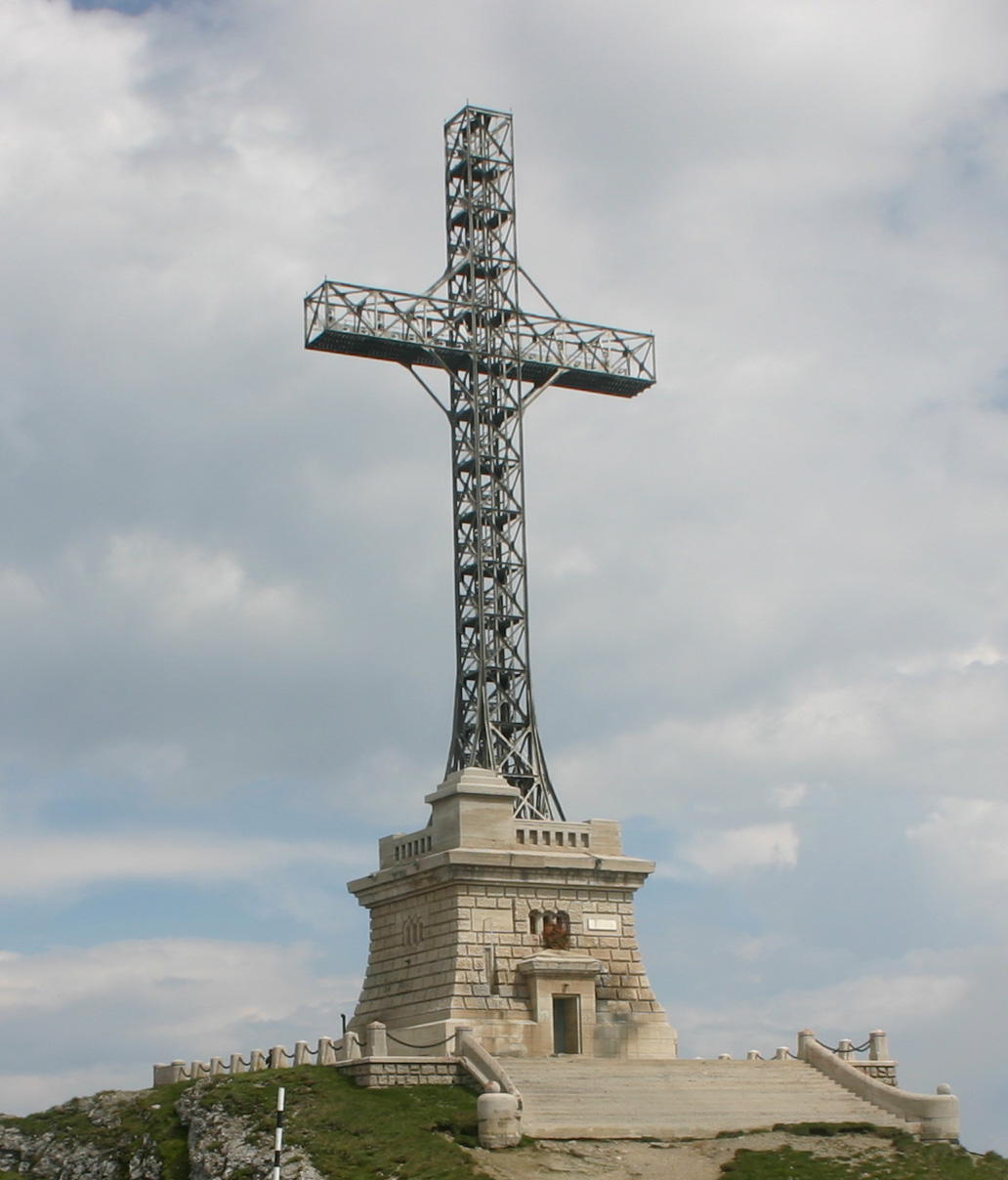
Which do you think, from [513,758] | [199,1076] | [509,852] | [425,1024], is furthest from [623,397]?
[199,1076]

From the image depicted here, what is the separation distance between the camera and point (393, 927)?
50.8 meters

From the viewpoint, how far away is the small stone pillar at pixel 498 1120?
38.1m

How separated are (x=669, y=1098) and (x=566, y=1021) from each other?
588 centimetres

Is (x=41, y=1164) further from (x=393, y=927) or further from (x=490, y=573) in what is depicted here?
(x=490, y=573)

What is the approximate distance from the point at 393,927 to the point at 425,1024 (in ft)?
15.3

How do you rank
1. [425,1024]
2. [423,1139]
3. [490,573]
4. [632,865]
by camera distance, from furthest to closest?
[490,573], [632,865], [425,1024], [423,1139]

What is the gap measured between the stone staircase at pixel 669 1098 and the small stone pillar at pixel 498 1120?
0.60m

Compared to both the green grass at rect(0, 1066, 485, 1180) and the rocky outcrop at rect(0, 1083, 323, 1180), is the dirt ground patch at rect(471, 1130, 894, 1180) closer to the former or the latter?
the green grass at rect(0, 1066, 485, 1180)

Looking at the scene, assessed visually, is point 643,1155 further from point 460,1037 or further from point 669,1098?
point 460,1037

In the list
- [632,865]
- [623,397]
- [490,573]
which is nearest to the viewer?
[632,865]

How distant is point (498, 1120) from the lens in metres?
38.3

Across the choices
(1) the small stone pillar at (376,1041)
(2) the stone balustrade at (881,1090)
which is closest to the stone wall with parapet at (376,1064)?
(1) the small stone pillar at (376,1041)

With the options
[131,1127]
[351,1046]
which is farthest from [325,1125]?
[131,1127]

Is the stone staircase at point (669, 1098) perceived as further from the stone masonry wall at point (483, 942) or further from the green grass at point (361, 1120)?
the stone masonry wall at point (483, 942)
